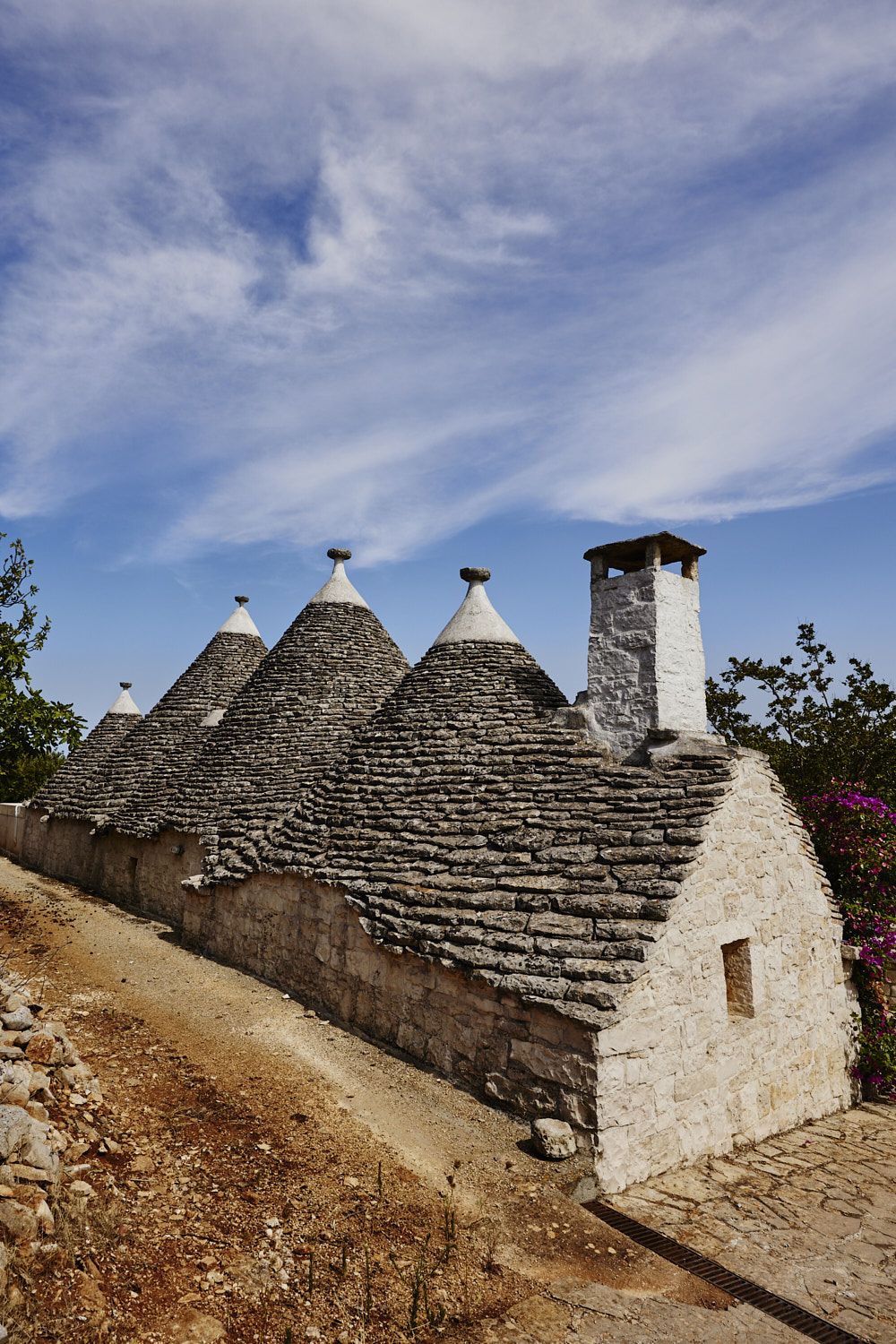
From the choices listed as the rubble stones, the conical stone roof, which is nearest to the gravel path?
the conical stone roof

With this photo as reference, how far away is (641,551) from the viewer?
8609 mm

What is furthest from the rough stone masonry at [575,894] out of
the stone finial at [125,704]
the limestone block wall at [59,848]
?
the stone finial at [125,704]

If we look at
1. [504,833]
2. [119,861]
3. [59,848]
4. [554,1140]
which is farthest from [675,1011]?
[59,848]

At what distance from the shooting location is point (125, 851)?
601 inches

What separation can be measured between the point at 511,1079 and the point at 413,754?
13.8 ft

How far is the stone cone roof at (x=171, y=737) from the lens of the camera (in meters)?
14.9

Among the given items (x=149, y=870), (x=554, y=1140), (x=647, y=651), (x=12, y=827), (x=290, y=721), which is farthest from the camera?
(x=12, y=827)

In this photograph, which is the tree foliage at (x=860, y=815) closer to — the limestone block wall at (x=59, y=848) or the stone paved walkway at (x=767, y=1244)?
the stone paved walkway at (x=767, y=1244)

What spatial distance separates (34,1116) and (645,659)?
21.0ft

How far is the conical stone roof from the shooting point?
5.88 m

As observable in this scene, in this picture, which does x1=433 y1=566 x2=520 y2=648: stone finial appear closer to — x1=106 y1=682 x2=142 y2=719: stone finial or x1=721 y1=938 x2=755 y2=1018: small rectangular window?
x1=721 y1=938 x2=755 y2=1018: small rectangular window

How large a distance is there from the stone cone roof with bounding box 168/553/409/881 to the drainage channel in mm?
6834

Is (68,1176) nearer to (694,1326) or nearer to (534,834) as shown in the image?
(694,1326)

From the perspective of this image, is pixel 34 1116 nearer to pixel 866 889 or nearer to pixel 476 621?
pixel 476 621
